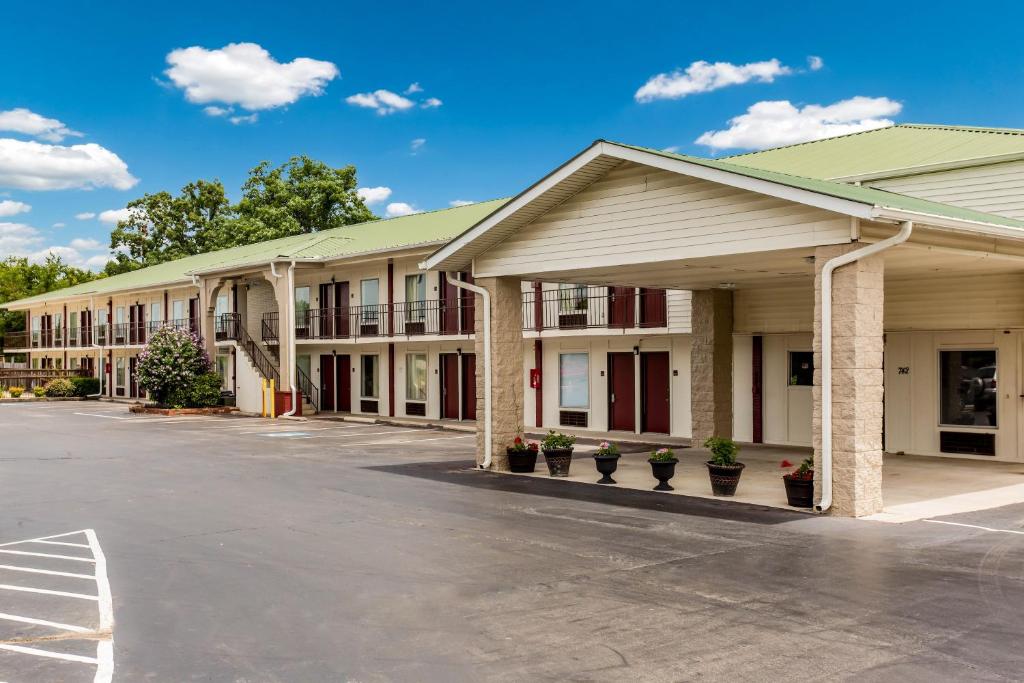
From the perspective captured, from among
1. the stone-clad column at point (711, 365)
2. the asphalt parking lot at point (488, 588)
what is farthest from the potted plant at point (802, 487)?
the stone-clad column at point (711, 365)

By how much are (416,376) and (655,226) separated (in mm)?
18945

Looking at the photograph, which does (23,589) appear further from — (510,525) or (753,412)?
(753,412)

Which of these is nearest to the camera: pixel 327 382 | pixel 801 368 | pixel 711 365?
pixel 801 368

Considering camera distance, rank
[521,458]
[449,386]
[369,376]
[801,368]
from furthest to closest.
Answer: [369,376] → [449,386] → [801,368] → [521,458]

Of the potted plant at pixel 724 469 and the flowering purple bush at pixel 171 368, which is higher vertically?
the flowering purple bush at pixel 171 368

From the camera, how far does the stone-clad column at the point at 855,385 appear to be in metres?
11.2

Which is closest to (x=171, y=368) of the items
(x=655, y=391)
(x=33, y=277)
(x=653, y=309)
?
(x=655, y=391)

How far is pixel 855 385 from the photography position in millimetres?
11156

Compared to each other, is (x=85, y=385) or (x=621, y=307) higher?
(x=621, y=307)

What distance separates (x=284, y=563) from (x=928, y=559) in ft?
20.8

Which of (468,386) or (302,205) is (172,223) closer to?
(302,205)

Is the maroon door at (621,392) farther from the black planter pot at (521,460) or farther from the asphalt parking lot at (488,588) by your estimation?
the asphalt parking lot at (488,588)

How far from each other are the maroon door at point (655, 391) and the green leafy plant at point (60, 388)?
36998mm

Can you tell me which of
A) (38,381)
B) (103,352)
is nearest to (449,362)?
(103,352)
